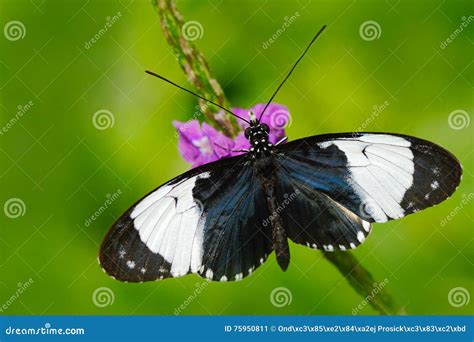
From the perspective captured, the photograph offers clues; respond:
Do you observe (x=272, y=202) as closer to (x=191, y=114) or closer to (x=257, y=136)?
(x=257, y=136)

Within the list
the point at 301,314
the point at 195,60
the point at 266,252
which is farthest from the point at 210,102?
the point at 301,314

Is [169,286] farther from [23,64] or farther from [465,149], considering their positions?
[465,149]

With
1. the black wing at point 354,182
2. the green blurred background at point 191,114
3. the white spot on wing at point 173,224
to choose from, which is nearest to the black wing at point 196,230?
the white spot on wing at point 173,224

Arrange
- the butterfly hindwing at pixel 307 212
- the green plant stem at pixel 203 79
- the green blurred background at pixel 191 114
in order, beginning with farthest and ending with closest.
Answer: the green blurred background at pixel 191 114, the butterfly hindwing at pixel 307 212, the green plant stem at pixel 203 79

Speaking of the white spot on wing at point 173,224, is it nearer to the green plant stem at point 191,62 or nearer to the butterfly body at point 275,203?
the butterfly body at point 275,203

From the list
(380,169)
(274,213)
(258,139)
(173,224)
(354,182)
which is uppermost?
(380,169)

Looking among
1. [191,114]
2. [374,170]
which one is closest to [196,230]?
[374,170]

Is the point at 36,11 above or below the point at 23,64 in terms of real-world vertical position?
above
